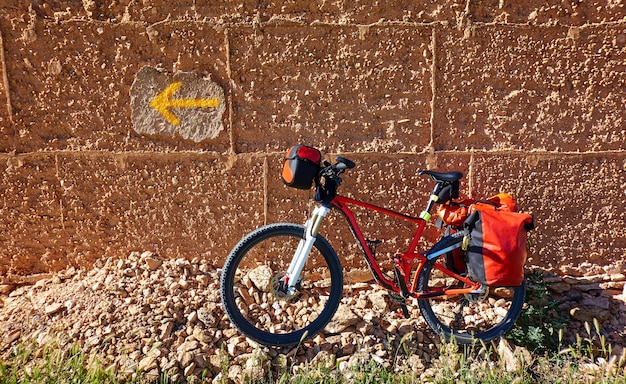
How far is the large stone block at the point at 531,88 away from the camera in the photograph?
3047mm

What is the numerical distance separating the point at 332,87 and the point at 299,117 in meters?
0.27

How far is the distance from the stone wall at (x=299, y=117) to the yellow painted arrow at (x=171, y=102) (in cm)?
10

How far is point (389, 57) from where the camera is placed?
10.0 ft

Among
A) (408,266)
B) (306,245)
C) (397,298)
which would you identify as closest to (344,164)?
(306,245)

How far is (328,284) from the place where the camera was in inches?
130

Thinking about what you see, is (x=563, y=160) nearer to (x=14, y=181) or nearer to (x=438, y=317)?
(x=438, y=317)

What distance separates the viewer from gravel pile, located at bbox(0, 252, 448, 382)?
8.94 ft

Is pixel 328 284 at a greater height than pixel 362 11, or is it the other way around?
pixel 362 11

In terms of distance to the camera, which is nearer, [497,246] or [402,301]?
[497,246]

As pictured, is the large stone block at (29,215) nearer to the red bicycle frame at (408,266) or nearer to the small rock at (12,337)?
the small rock at (12,337)

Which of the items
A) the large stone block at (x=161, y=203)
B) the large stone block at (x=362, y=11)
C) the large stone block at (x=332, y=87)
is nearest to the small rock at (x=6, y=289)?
the large stone block at (x=161, y=203)

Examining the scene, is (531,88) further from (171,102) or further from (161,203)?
(161,203)

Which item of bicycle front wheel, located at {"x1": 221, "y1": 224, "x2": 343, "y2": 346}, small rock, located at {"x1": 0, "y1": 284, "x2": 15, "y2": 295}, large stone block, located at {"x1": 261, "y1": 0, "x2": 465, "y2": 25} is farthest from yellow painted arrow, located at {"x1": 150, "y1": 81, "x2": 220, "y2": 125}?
small rock, located at {"x1": 0, "y1": 284, "x2": 15, "y2": 295}

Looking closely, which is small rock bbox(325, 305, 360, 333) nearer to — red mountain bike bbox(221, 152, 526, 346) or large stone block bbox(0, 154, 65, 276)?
red mountain bike bbox(221, 152, 526, 346)
